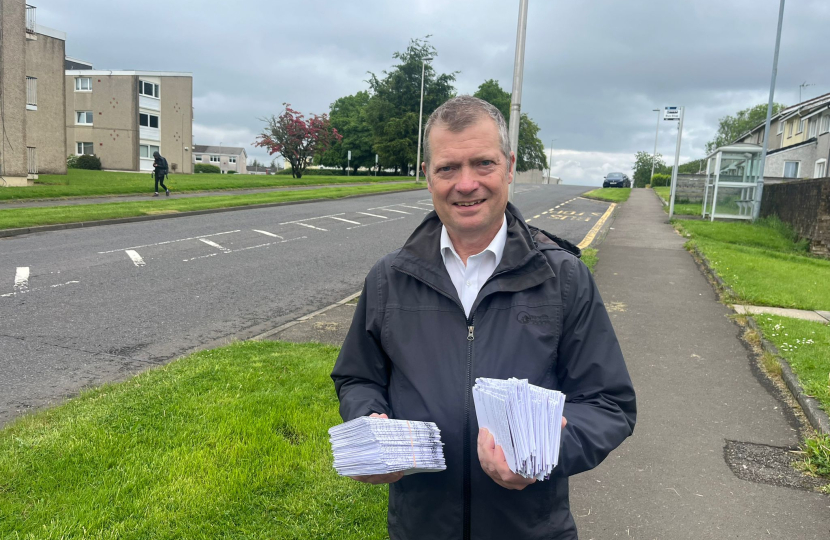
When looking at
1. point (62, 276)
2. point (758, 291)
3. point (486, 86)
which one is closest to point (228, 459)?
point (62, 276)

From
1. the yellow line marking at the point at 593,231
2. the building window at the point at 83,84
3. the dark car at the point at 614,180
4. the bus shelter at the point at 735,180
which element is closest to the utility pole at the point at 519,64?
the yellow line marking at the point at 593,231

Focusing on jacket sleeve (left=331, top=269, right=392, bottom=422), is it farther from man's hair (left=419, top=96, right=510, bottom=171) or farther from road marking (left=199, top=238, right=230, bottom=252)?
road marking (left=199, top=238, right=230, bottom=252)

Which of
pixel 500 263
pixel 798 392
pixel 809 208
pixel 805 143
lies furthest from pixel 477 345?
pixel 805 143

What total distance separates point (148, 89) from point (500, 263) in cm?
5352

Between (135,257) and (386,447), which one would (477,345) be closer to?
(386,447)

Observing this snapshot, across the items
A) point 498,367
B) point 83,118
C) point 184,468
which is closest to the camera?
point 498,367

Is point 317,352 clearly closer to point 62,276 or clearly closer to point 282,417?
point 282,417

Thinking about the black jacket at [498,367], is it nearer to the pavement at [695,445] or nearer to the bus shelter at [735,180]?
the pavement at [695,445]

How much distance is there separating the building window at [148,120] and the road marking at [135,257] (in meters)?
41.6

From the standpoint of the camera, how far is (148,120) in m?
49.0

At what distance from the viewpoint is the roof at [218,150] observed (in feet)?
344

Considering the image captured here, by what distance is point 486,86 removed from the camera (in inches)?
2817

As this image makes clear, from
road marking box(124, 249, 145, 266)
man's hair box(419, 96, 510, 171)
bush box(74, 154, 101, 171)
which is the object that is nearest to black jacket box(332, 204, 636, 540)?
man's hair box(419, 96, 510, 171)

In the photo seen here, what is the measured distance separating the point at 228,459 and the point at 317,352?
7.57 ft
